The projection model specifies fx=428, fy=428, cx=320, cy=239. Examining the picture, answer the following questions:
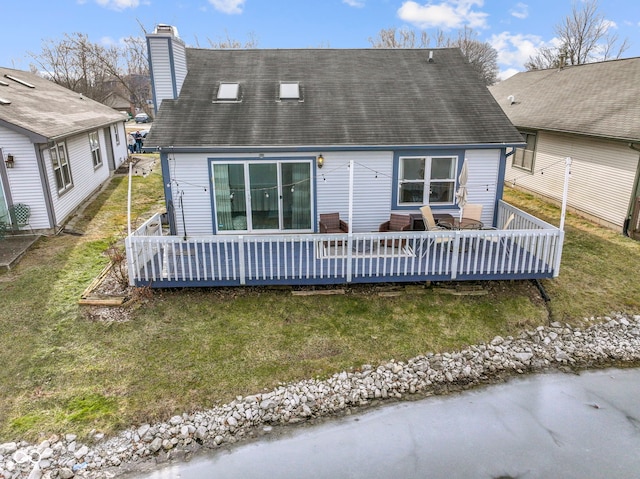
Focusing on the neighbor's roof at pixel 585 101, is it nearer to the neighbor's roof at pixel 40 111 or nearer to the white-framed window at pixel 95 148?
the neighbor's roof at pixel 40 111

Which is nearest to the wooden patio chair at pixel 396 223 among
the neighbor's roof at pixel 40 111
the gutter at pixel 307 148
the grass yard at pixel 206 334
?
the gutter at pixel 307 148

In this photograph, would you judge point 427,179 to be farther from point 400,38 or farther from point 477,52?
point 477,52

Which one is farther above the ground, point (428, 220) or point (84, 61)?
point (84, 61)

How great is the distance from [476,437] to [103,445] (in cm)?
458

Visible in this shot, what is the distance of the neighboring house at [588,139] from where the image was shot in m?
12.1

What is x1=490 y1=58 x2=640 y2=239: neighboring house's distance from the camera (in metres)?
12.1

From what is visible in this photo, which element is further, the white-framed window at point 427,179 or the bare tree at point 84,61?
the bare tree at point 84,61

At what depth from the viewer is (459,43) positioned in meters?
54.6

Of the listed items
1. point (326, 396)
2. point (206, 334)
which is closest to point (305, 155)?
point (206, 334)

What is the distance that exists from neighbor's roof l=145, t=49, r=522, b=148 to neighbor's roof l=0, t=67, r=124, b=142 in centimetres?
347

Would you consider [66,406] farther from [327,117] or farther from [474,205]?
[474,205]

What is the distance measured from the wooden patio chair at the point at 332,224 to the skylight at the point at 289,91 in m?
3.34

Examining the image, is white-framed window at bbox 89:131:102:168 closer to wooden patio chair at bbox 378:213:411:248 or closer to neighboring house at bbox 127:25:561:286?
neighboring house at bbox 127:25:561:286

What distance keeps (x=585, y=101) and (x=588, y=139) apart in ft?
9.00
